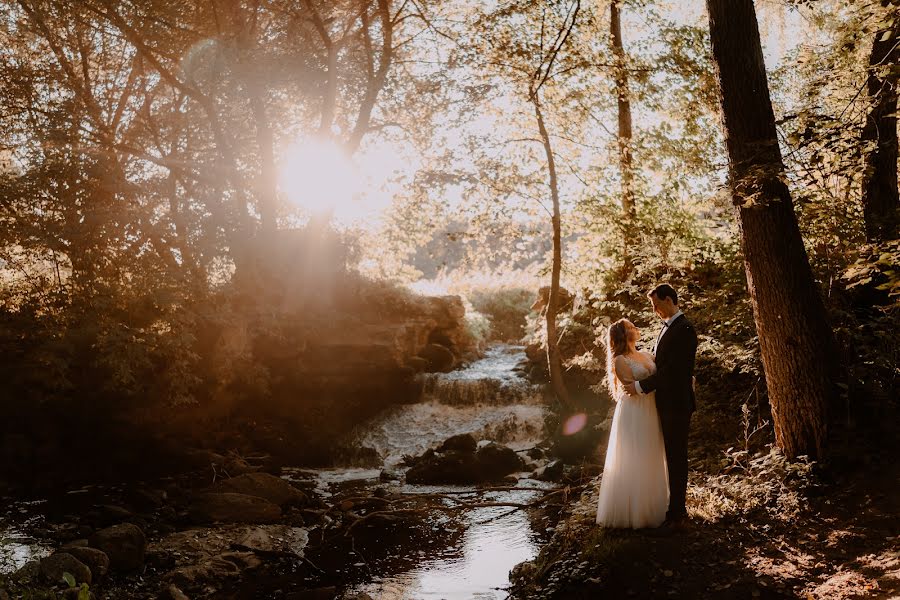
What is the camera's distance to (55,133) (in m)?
12.7

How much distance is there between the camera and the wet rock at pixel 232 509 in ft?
29.0

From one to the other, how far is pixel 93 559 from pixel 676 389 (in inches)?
251

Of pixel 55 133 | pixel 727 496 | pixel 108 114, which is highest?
pixel 108 114

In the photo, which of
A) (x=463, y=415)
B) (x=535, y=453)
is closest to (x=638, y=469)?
(x=535, y=453)

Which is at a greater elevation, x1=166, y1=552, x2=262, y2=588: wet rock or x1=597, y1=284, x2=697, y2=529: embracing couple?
x1=597, y1=284, x2=697, y2=529: embracing couple

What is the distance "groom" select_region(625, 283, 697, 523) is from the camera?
507 cm

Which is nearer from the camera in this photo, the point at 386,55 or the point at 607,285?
the point at 607,285

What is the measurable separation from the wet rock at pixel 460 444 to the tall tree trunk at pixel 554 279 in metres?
2.33

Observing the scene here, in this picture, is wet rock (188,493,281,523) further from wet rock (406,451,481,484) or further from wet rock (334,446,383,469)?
wet rock (334,446,383,469)

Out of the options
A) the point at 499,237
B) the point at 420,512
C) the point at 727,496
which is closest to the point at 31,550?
the point at 420,512

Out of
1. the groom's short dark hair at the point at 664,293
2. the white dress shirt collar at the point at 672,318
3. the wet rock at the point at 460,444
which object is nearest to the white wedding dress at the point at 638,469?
the white dress shirt collar at the point at 672,318

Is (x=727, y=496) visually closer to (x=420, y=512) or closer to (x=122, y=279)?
(x=420, y=512)

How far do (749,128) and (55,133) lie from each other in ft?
43.5

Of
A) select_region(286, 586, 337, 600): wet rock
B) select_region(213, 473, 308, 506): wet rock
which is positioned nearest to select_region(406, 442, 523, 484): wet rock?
select_region(213, 473, 308, 506): wet rock
